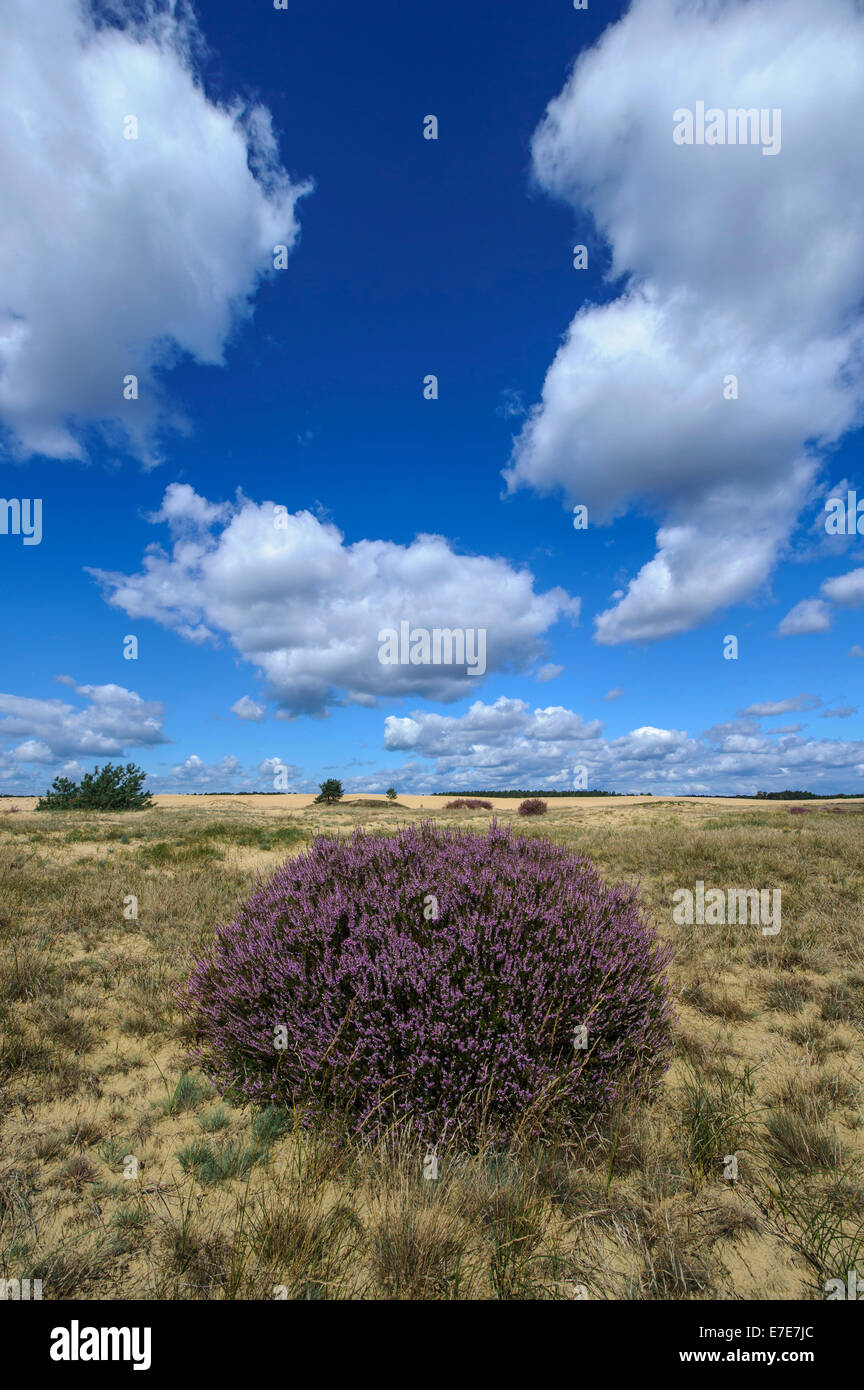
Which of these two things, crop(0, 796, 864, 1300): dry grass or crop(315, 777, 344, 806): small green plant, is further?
crop(315, 777, 344, 806): small green plant

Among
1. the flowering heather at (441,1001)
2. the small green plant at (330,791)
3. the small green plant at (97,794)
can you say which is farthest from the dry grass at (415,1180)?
the small green plant at (330,791)

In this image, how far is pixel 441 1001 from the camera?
3.35m

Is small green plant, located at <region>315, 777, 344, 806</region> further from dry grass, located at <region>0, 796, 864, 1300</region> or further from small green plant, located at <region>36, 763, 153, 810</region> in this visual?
dry grass, located at <region>0, 796, 864, 1300</region>

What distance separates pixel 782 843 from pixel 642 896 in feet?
17.2

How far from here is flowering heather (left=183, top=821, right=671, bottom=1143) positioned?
3264mm

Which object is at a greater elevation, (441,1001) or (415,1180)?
(441,1001)

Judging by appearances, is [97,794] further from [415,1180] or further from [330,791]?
[415,1180]

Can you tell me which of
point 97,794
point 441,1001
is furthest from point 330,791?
point 441,1001

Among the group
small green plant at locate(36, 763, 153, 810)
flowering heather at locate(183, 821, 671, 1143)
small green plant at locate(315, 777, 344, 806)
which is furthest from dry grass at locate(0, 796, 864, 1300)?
small green plant at locate(315, 777, 344, 806)

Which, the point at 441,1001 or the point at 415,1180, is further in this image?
the point at 441,1001

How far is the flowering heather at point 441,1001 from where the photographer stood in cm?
326

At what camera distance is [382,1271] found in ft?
7.91
